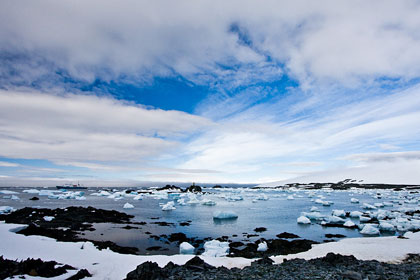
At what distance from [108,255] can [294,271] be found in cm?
590

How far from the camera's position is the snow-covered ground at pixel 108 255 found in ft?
22.9

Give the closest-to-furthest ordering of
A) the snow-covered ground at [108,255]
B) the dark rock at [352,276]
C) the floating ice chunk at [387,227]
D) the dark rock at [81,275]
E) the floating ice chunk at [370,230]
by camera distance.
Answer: the dark rock at [352,276]
the dark rock at [81,275]
the snow-covered ground at [108,255]
the floating ice chunk at [370,230]
the floating ice chunk at [387,227]

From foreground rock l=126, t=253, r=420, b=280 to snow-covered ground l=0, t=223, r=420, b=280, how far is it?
1.21m

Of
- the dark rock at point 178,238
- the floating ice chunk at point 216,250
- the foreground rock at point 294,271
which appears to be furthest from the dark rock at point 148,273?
the dark rock at point 178,238

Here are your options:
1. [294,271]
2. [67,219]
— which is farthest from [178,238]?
[67,219]

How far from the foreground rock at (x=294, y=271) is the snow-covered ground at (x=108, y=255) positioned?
3.97 feet

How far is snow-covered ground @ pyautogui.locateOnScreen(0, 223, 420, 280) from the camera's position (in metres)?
6.98

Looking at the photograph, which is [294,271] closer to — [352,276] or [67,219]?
[352,276]

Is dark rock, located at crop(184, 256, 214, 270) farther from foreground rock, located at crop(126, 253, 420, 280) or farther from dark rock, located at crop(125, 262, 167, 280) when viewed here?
dark rock, located at crop(125, 262, 167, 280)

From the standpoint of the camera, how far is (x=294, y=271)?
621 cm

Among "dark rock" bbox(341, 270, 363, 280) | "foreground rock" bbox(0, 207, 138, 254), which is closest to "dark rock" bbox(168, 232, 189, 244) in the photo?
"foreground rock" bbox(0, 207, 138, 254)

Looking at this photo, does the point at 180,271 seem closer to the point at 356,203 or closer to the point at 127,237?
the point at 127,237

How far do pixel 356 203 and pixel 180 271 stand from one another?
39.0 m

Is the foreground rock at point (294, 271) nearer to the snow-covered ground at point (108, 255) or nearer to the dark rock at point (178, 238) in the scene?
the snow-covered ground at point (108, 255)
